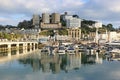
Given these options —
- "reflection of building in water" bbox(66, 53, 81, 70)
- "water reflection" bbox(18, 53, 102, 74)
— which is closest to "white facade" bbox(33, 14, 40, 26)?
"water reflection" bbox(18, 53, 102, 74)

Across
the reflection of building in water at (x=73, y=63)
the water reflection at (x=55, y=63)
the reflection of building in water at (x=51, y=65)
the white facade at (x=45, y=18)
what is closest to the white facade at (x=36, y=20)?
the white facade at (x=45, y=18)

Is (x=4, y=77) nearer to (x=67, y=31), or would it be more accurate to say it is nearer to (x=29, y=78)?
(x=29, y=78)

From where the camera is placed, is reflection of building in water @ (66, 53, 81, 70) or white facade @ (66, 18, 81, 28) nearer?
reflection of building in water @ (66, 53, 81, 70)

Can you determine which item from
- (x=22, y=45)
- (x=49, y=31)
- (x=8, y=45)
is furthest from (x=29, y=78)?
(x=49, y=31)

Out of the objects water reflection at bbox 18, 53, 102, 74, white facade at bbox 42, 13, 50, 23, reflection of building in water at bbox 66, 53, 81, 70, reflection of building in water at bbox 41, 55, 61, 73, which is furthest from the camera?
white facade at bbox 42, 13, 50, 23

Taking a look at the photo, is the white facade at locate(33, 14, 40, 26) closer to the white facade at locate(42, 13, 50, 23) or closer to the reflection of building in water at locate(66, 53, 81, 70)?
the white facade at locate(42, 13, 50, 23)

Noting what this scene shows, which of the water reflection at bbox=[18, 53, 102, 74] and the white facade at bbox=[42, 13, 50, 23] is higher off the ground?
the white facade at bbox=[42, 13, 50, 23]

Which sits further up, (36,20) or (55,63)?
(36,20)

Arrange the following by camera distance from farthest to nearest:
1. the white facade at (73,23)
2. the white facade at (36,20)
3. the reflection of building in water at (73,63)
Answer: the white facade at (36,20), the white facade at (73,23), the reflection of building in water at (73,63)

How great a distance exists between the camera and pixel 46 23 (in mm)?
122250

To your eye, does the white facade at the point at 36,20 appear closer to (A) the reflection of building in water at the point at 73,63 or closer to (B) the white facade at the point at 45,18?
(B) the white facade at the point at 45,18

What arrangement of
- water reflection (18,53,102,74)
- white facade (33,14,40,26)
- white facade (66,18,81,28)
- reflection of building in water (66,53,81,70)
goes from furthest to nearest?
white facade (33,14,40,26) → white facade (66,18,81,28) → reflection of building in water (66,53,81,70) → water reflection (18,53,102,74)

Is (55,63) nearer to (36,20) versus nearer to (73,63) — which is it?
(73,63)

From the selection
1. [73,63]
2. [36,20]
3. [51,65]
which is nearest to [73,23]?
[36,20]
